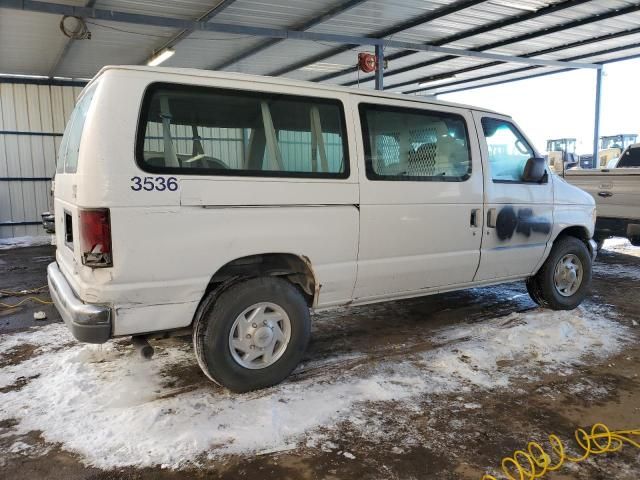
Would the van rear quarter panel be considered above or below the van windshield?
below

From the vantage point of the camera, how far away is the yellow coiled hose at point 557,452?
2.62 meters

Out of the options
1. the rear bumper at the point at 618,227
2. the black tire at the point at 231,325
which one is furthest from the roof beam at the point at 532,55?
the black tire at the point at 231,325

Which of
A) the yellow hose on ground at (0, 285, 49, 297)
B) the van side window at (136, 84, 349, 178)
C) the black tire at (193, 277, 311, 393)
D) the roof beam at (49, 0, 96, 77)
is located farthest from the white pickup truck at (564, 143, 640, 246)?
the yellow hose on ground at (0, 285, 49, 297)

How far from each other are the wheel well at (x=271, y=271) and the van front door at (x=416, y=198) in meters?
0.43

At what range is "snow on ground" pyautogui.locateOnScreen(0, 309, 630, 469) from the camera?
287 centimetres

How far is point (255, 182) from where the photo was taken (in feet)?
10.8

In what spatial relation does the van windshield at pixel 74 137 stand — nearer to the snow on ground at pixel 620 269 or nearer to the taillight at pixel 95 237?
the taillight at pixel 95 237

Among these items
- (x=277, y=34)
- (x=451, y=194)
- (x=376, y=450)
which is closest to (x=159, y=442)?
(x=376, y=450)

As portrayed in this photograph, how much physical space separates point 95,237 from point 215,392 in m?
1.41

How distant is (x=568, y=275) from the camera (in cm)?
546

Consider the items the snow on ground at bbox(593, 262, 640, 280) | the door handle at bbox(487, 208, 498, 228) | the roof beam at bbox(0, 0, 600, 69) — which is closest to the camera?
the door handle at bbox(487, 208, 498, 228)

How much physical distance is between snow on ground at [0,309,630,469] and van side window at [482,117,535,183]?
1.56 m

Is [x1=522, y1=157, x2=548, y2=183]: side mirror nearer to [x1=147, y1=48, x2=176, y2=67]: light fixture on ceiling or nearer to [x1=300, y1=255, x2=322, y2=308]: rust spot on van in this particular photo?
[x1=300, y1=255, x2=322, y2=308]: rust spot on van

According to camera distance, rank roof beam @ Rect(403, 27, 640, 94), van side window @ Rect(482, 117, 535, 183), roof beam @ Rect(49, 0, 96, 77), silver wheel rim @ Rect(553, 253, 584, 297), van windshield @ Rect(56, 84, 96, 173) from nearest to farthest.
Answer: van windshield @ Rect(56, 84, 96, 173) → van side window @ Rect(482, 117, 535, 183) → silver wheel rim @ Rect(553, 253, 584, 297) → roof beam @ Rect(49, 0, 96, 77) → roof beam @ Rect(403, 27, 640, 94)
